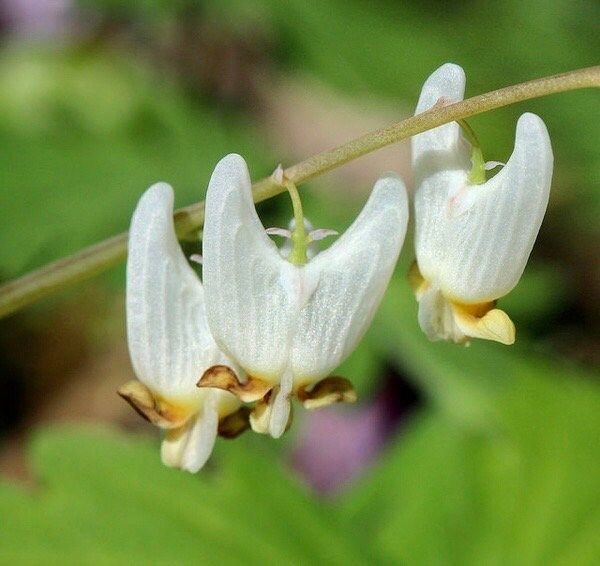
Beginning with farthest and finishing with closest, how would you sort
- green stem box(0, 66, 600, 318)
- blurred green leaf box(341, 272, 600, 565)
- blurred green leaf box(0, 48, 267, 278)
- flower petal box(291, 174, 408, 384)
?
1. blurred green leaf box(0, 48, 267, 278)
2. blurred green leaf box(341, 272, 600, 565)
3. flower petal box(291, 174, 408, 384)
4. green stem box(0, 66, 600, 318)

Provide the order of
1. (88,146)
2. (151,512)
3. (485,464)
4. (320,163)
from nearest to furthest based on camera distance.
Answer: (320,163), (151,512), (485,464), (88,146)

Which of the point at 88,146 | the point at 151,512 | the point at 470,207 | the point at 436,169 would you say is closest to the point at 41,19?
Result: the point at 88,146

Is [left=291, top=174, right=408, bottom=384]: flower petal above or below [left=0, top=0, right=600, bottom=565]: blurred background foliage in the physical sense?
above

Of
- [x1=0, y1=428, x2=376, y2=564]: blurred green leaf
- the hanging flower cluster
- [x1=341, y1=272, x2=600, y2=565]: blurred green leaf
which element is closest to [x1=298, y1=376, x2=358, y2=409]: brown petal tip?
the hanging flower cluster

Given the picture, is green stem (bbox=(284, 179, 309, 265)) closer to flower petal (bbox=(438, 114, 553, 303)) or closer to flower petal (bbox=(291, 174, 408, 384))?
flower petal (bbox=(291, 174, 408, 384))

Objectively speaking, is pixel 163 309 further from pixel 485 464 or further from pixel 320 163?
pixel 485 464

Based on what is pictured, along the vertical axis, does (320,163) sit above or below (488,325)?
above
